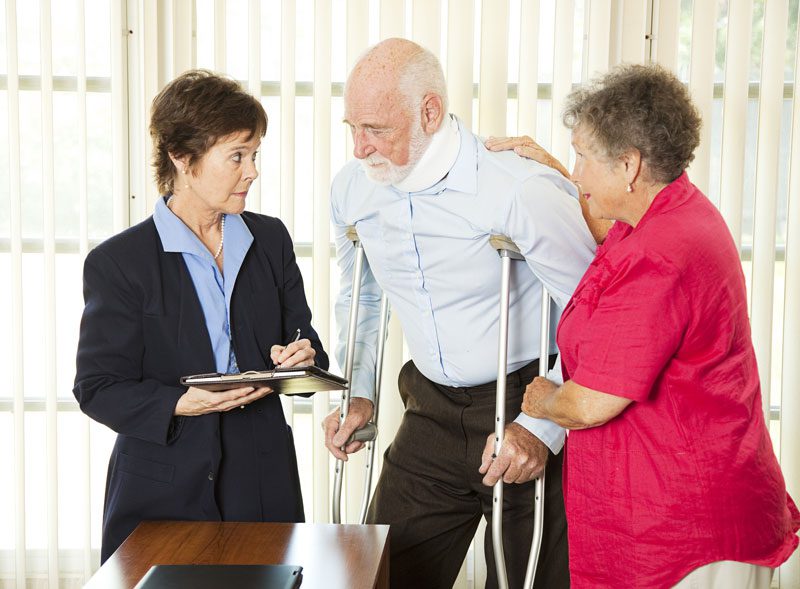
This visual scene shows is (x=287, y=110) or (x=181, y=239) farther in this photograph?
(x=287, y=110)

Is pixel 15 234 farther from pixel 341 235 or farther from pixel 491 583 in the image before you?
pixel 491 583

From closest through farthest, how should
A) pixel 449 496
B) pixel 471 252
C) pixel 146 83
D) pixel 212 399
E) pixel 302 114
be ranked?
pixel 212 399, pixel 471 252, pixel 449 496, pixel 146 83, pixel 302 114

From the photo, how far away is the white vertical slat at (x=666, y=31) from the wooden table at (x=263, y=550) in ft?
6.54

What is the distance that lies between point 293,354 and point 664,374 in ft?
2.69

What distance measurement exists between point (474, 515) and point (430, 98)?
103cm

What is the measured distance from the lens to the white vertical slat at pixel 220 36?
118 inches

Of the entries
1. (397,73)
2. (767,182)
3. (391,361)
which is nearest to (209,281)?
(397,73)

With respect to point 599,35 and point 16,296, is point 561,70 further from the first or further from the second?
point 16,296

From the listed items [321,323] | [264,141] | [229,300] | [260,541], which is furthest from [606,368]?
[264,141]

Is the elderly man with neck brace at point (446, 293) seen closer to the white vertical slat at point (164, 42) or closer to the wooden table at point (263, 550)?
the wooden table at point (263, 550)

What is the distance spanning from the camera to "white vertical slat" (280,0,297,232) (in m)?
2.99

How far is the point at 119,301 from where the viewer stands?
6.36ft

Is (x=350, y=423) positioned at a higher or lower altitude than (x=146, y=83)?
lower

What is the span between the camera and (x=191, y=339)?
77.9 inches
